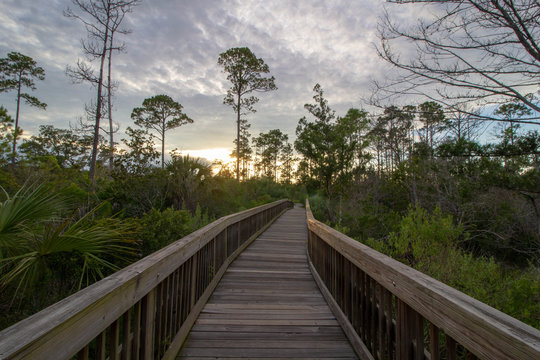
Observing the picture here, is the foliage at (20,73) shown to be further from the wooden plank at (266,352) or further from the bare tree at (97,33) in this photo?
the wooden plank at (266,352)

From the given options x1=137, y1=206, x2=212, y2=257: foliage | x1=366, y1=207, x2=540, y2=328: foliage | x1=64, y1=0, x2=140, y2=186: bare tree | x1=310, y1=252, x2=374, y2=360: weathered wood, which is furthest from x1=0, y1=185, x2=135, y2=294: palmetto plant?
x1=64, y1=0, x2=140, y2=186: bare tree

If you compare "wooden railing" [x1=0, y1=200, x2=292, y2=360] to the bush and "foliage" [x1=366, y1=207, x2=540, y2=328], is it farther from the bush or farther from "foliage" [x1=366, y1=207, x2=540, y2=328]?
"foliage" [x1=366, y1=207, x2=540, y2=328]

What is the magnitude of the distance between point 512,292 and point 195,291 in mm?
3871

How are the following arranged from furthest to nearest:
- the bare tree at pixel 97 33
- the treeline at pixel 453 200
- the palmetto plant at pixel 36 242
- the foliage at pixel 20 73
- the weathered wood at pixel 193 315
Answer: the foliage at pixel 20 73 → the bare tree at pixel 97 33 → the treeline at pixel 453 200 → the palmetto plant at pixel 36 242 → the weathered wood at pixel 193 315

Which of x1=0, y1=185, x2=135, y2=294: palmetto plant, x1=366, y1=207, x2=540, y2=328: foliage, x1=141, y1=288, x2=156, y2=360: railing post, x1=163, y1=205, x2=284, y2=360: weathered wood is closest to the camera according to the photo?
x1=141, y1=288, x2=156, y2=360: railing post

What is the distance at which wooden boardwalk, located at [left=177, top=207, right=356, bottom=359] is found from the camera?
2361 millimetres

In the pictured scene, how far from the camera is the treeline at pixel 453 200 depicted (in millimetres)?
4434

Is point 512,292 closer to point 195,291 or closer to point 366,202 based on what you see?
point 195,291

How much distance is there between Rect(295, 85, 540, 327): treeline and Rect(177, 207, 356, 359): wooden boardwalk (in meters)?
2.20

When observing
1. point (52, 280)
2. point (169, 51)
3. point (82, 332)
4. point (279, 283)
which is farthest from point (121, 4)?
point (82, 332)

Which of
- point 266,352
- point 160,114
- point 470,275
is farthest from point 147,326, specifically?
point 160,114

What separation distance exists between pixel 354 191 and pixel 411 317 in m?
15.2

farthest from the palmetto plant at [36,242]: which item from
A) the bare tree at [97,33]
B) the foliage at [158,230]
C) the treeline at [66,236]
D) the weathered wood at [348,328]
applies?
the bare tree at [97,33]

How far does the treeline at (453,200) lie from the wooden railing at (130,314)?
3.60 meters
